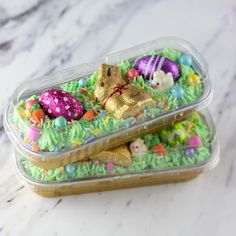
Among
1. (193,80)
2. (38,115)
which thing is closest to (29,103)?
(38,115)

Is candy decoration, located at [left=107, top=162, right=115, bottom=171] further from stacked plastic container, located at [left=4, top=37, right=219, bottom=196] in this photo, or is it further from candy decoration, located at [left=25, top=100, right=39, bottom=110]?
candy decoration, located at [left=25, top=100, right=39, bottom=110]

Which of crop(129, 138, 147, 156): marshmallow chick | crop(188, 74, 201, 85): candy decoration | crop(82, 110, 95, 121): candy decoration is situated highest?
crop(82, 110, 95, 121): candy decoration

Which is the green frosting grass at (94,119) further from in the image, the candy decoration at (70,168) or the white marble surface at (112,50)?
the white marble surface at (112,50)

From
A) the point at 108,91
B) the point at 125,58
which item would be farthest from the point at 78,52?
the point at 108,91

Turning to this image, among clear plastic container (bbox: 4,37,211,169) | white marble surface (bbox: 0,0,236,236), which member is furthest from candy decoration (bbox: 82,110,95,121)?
white marble surface (bbox: 0,0,236,236)

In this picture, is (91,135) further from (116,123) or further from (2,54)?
(2,54)

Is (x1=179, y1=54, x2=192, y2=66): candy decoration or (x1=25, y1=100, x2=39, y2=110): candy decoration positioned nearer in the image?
(x1=25, y1=100, x2=39, y2=110): candy decoration
